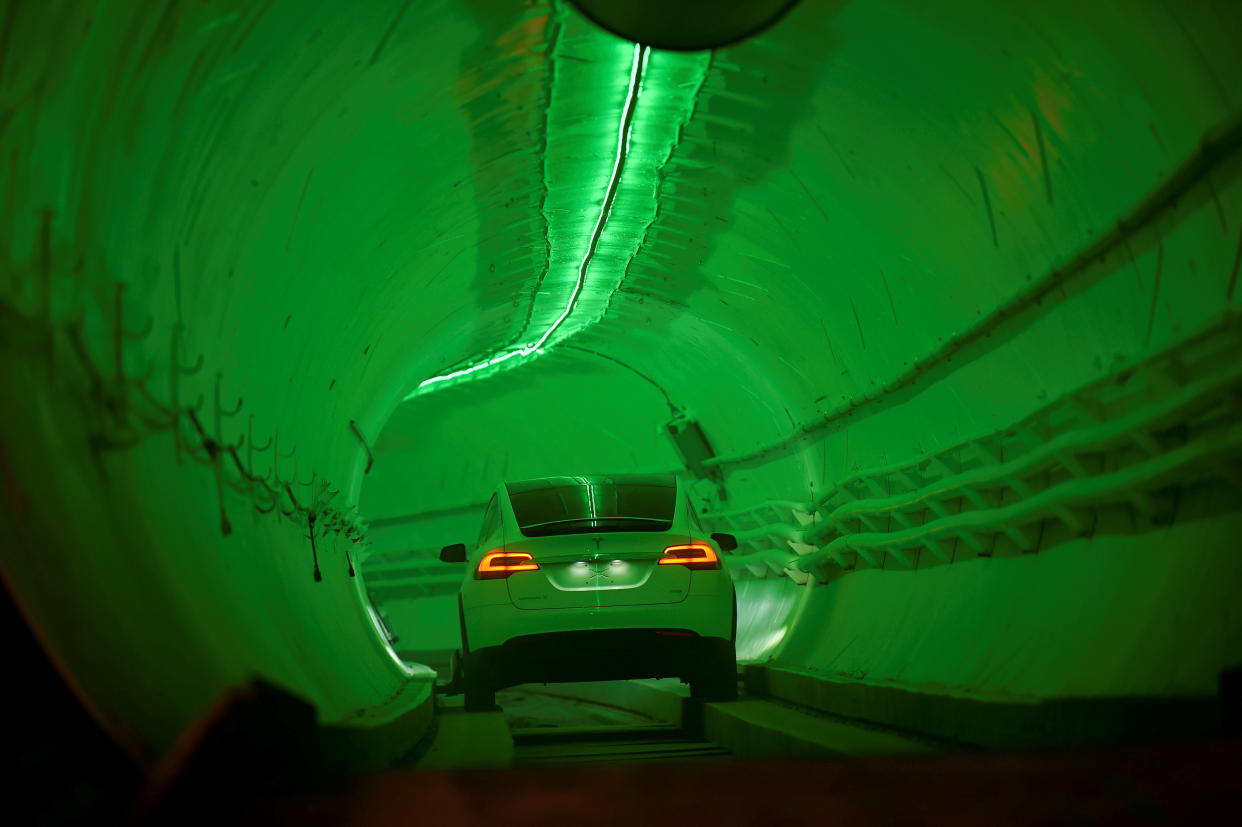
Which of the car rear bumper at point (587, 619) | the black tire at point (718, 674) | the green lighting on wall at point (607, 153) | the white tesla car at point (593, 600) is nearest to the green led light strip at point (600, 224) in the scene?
the green lighting on wall at point (607, 153)

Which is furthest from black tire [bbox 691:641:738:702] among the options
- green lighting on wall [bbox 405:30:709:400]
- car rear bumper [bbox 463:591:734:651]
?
green lighting on wall [bbox 405:30:709:400]

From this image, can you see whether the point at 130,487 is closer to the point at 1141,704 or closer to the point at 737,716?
the point at 1141,704

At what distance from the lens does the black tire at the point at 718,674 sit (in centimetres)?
986

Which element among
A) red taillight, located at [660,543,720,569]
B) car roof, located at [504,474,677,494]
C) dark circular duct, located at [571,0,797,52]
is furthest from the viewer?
car roof, located at [504,474,677,494]

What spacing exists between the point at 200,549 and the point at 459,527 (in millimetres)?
19410

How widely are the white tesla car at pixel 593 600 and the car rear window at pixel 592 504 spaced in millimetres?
16

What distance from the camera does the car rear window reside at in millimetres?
9742

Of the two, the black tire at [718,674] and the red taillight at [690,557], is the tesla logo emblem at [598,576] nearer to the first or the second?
the red taillight at [690,557]

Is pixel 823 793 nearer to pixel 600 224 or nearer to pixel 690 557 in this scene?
pixel 690 557

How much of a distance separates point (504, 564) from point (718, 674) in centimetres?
200

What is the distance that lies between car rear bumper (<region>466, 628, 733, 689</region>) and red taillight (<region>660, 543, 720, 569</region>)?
0.50 metres

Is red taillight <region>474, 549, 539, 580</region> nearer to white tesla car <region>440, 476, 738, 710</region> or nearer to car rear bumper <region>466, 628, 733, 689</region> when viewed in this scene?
white tesla car <region>440, 476, 738, 710</region>

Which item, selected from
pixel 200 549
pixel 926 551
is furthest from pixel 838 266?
pixel 200 549

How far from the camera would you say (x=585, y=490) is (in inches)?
413
